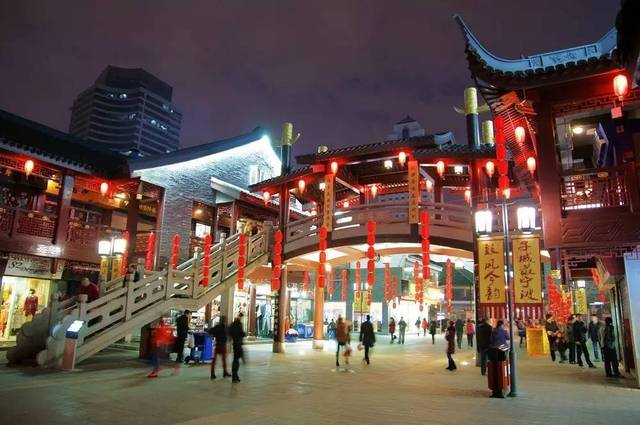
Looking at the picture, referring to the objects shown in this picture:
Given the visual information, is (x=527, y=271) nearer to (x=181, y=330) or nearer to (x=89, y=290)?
(x=181, y=330)

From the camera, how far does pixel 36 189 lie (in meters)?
20.0

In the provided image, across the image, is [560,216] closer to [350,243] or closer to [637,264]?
[637,264]

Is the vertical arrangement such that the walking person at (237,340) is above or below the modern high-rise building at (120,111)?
below

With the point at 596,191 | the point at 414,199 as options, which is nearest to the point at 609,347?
the point at 596,191

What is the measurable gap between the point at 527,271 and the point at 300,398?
7872 millimetres

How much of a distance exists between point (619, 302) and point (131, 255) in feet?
62.0

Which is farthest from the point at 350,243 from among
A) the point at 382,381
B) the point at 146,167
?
the point at 146,167

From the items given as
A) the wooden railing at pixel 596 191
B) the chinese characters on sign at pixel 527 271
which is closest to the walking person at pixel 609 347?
the chinese characters on sign at pixel 527 271

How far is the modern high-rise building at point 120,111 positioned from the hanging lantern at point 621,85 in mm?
114366

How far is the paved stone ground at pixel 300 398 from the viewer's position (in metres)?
7.89

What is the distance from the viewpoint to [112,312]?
1530 centimetres

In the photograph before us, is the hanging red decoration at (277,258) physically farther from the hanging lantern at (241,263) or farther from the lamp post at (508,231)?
the lamp post at (508,231)

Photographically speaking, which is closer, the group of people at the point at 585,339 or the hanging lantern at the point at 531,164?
the group of people at the point at 585,339

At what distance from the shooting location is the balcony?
55.7 feet
